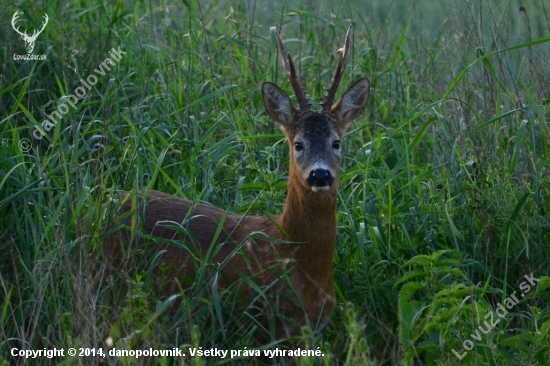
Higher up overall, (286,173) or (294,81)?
(294,81)

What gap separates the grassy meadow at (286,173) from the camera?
13.0 feet

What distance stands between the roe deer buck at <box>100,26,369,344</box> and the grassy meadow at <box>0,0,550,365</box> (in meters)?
0.14

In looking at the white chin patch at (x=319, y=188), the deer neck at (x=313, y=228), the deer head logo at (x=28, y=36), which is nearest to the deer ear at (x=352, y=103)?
the deer neck at (x=313, y=228)

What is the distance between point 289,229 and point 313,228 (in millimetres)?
117

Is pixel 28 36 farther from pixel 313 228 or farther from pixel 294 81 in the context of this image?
pixel 313 228

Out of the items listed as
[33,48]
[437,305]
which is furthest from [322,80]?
[437,305]

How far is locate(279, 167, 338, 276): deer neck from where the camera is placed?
4.47 meters

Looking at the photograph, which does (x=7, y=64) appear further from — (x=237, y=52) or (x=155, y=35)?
(x=237, y=52)

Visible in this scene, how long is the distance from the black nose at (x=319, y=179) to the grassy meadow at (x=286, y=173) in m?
0.38

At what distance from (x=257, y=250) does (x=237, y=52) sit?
88.3 inches

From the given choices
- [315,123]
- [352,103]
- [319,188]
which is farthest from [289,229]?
[352,103]

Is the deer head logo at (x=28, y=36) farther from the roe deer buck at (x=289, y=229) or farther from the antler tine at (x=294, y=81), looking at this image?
the antler tine at (x=294, y=81)

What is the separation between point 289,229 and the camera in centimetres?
455

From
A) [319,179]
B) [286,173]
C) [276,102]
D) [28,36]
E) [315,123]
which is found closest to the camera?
[319,179]
